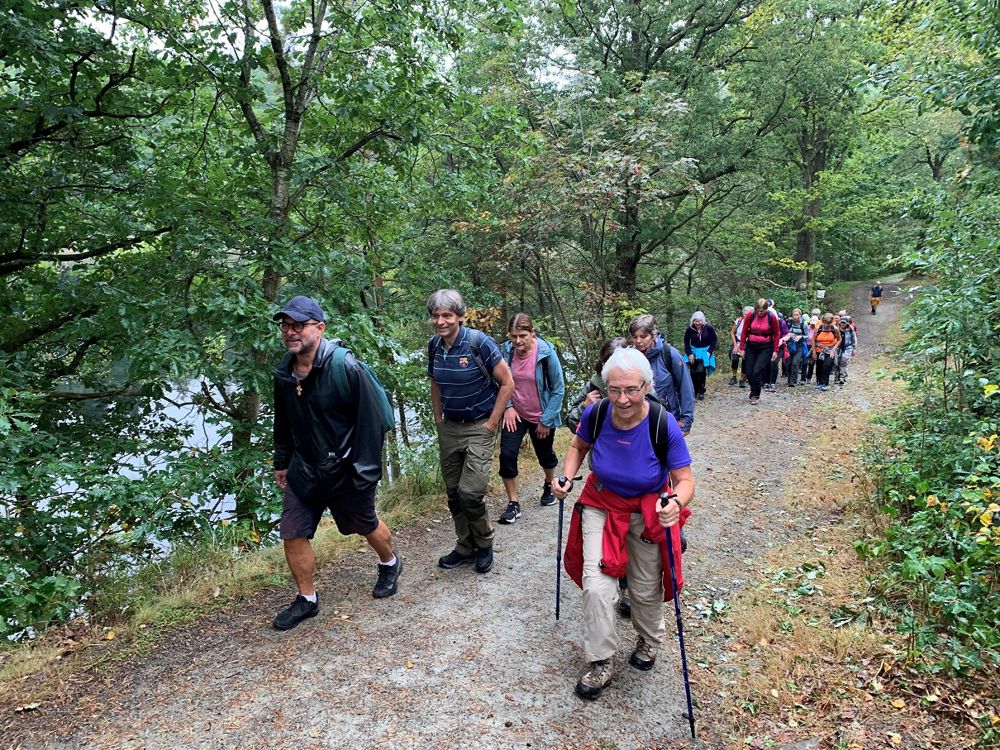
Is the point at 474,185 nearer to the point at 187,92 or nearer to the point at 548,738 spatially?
the point at 187,92

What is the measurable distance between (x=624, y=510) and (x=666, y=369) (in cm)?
190

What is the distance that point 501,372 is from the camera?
4242mm

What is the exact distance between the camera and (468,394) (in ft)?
14.0

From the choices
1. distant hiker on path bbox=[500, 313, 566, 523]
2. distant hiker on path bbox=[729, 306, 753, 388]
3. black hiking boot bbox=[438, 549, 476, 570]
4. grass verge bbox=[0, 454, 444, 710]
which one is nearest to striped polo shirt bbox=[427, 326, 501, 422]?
distant hiker on path bbox=[500, 313, 566, 523]

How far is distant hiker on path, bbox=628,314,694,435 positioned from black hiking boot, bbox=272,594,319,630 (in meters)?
3.07

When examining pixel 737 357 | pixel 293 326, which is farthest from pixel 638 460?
pixel 737 357

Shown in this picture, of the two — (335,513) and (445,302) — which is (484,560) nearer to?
(335,513)

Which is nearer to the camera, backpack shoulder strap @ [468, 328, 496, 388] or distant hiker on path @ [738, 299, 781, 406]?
backpack shoulder strap @ [468, 328, 496, 388]

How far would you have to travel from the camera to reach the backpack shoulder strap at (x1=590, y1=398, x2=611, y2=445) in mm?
3225

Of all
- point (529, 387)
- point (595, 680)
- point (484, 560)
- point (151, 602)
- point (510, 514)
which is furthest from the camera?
point (510, 514)

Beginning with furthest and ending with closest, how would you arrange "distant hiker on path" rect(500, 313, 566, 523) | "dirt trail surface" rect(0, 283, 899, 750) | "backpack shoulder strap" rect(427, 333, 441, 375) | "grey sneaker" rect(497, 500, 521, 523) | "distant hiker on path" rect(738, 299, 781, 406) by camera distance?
"distant hiker on path" rect(738, 299, 781, 406) < "grey sneaker" rect(497, 500, 521, 523) < "distant hiker on path" rect(500, 313, 566, 523) < "backpack shoulder strap" rect(427, 333, 441, 375) < "dirt trail surface" rect(0, 283, 899, 750)

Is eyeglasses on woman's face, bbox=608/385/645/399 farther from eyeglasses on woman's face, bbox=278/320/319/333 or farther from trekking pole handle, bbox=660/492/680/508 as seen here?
eyeglasses on woman's face, bbox=278/320/319/333

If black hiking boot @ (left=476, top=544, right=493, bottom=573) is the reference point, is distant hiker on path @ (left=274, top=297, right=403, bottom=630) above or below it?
above

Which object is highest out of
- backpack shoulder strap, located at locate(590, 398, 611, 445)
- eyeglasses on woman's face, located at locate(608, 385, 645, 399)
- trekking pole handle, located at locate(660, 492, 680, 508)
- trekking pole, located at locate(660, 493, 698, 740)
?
eyeglasses on woman's face, located at locate(608, 385, 645, 399)
